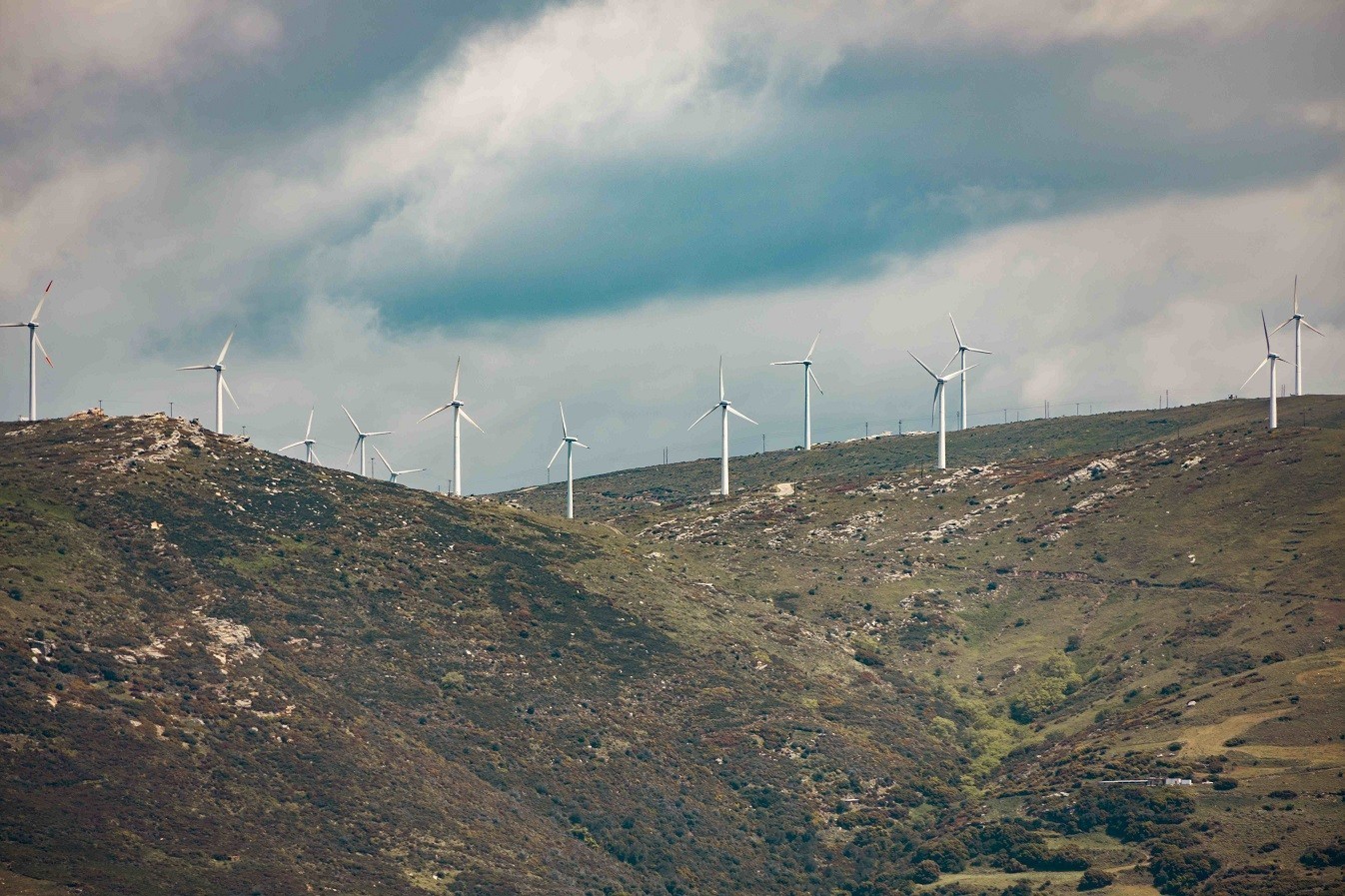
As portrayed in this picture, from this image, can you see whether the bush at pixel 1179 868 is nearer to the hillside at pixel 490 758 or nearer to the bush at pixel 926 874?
the hillside at pixel 490 758

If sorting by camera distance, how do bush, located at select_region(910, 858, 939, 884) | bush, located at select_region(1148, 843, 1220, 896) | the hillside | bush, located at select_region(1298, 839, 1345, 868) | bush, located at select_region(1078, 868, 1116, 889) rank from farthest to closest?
1. bush, located at select_region(910, 858, 939, 884)
2. bush, located at select_region(1078, 868, 1116, 889)
3. bush, located at select_region(1148, 843, 1220, 896)
4. the hillside
5. bush, located at select_region(1298, 839, 1345, 868)

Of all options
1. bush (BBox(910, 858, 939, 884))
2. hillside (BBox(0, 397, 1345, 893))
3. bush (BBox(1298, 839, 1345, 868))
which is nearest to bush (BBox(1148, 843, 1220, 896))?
hillside (BBox(0, 397, 1345, 893))

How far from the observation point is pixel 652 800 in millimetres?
175875

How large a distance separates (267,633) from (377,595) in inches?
829

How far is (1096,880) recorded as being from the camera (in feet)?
509

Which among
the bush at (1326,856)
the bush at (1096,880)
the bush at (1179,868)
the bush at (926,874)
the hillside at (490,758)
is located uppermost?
the hillside at (490,758)

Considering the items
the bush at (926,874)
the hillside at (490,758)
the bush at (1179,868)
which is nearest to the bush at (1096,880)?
the hillside at (490,758)

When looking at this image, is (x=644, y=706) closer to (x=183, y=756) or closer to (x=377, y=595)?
(x=377, y=595)

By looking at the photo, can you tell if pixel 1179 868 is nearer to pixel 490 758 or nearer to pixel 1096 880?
pixel 1096 880

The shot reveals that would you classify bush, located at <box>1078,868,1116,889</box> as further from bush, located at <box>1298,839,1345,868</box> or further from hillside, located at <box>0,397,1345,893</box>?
bush, located at <box>1298,839,1345,868</box>

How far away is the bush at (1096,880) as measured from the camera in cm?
15446

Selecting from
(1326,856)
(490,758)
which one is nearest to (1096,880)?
(1326,856)

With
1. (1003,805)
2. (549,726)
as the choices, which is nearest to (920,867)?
(1003,805)

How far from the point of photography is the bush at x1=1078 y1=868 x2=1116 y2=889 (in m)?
154
